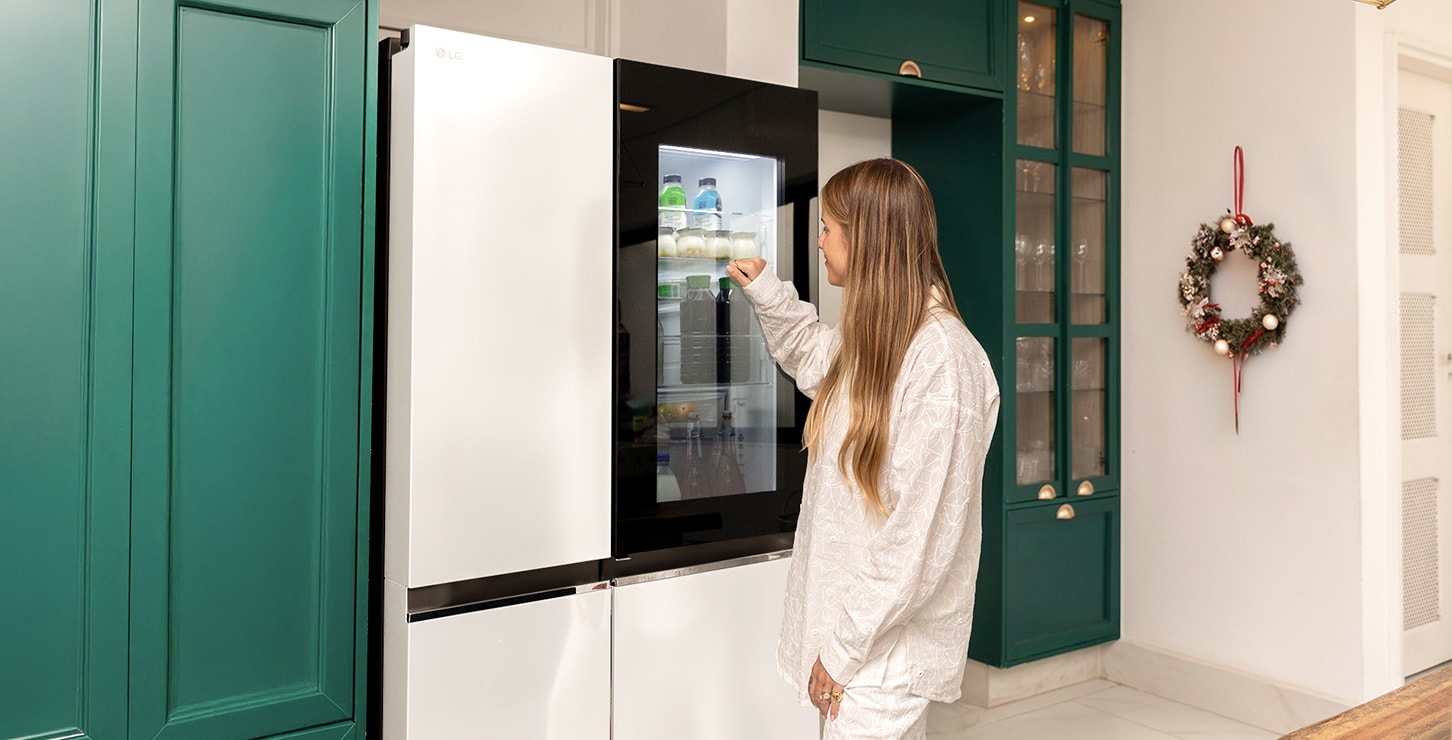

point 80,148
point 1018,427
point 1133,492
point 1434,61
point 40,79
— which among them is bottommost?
point 1133,492

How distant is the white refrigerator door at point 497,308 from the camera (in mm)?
1765

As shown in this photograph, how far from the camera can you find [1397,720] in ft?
3.99

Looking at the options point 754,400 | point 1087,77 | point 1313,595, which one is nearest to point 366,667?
point 754,400

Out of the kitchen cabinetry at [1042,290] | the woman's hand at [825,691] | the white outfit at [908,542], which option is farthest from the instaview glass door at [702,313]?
the kitchen cabinetry at [1042,290]

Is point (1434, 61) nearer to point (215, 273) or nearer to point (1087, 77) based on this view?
point (1087, 77)

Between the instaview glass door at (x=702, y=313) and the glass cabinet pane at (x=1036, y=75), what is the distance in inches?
55.8

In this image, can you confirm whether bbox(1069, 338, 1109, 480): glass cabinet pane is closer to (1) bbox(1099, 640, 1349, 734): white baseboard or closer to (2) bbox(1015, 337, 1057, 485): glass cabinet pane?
(2) bbox(1015, 337, 1057, 485): glass cabinet pane

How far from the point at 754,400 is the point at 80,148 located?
54.1 inches

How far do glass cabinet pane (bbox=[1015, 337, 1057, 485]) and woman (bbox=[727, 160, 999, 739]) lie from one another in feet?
6.26

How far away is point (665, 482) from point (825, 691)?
26.5 inches

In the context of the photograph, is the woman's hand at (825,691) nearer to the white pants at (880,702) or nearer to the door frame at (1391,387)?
the white pants at (880,702)

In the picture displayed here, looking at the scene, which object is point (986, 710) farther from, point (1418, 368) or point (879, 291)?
point (879, 291)

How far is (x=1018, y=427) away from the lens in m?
3.45

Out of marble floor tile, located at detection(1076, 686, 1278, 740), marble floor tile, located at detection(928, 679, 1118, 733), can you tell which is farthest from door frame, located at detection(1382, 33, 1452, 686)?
marble floor tile, located at detection(928, 679, 1118, 733)
